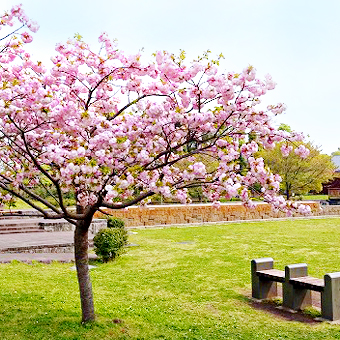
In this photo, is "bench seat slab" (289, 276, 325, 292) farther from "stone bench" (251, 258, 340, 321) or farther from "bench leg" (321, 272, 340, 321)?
"bench leg" (321, 272, 340, 321)

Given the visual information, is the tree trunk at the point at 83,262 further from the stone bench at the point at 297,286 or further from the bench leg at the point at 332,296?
the bench leg at the point at 332,296

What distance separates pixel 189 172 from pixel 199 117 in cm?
71

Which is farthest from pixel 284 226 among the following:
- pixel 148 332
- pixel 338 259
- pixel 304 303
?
pixel 148 332

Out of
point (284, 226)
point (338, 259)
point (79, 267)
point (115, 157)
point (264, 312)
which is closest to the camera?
point (115, 157)

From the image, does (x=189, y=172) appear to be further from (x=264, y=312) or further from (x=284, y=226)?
(x=284, y=226)

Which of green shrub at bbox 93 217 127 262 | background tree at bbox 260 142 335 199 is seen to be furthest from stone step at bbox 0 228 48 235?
background tree at bbox 260 142 335 199

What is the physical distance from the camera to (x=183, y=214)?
24.3 m

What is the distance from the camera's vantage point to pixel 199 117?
19.0 ft

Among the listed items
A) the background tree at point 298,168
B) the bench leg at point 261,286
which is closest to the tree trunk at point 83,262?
the bench leg at point 261,286

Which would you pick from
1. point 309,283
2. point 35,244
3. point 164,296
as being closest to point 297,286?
point 309,283

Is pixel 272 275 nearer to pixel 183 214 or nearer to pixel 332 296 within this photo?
pixel 332 296

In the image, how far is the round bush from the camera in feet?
40.4

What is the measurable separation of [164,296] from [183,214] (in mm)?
15288

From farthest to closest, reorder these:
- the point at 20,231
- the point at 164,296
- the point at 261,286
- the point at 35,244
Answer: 1. the point at 20,231
2. the point at 35,244
3. the point at 164,296
4. the point at 261,286
